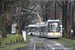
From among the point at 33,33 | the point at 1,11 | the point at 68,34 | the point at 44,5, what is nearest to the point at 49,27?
the point at 68,34

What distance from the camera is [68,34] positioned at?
31578 millimetres

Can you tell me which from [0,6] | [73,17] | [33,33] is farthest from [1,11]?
[33,33]

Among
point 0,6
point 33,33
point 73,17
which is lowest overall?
point 33,33

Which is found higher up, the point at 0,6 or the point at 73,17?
the point at 0,6

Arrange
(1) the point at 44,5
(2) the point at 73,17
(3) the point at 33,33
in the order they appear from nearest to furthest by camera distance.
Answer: (2) the point at 73,17 → (1) the point at 44,5 → (3) the point at 33,33

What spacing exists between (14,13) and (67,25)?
22.3 meters

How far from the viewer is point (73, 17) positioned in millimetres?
28266

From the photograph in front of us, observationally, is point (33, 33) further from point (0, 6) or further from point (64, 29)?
point (0, 6)

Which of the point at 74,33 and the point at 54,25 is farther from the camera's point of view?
the point at 54,25

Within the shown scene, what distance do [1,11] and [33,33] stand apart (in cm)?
2206

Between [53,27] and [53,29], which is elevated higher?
[53,27]

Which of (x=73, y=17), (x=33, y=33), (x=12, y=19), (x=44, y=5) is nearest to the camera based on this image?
(x=73, y=17)

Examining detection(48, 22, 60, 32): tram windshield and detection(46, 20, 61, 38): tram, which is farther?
detection(48, 22, 60, 32): tram windshield

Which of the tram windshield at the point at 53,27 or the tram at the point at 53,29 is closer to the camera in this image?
the tram at the point at 53,29
